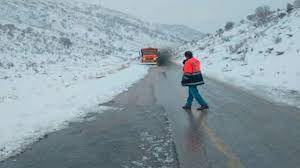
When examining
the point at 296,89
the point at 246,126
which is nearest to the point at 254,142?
the point at 246,126

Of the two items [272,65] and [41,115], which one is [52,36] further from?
[41,115]

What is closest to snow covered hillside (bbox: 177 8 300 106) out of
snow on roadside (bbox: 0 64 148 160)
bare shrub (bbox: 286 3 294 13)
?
bare shrub (bbox: 286 3 294 13)

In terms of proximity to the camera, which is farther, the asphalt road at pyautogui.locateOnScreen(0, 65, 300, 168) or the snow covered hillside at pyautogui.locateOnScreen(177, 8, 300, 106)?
the snow covered hillside at pyautogui.locateOnScreen(177, 8, 300, 106)

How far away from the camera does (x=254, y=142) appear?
595 centimetres

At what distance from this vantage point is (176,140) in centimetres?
630

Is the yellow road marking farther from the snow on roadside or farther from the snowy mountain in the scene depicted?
the snowy mountain

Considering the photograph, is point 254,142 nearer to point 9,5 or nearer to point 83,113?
Answer: point 83,113

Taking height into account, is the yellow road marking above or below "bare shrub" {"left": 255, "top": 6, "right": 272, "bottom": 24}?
below

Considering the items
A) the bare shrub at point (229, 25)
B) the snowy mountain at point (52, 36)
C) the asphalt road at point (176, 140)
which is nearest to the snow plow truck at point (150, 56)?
the snowy mountain at point (52, 36)

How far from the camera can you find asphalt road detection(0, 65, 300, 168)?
5145mm

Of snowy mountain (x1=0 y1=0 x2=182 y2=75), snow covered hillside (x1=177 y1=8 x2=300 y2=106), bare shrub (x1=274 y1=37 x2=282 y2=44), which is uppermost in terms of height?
snowy mountain (x1=0 y1=0 x2=182 y2=75)

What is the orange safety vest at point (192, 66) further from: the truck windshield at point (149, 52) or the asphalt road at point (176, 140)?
the truck windshield at point (149, 52)

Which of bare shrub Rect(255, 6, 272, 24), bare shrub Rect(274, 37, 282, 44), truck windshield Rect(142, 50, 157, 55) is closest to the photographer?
bare shrub Rect(274, 37, 282, 44)

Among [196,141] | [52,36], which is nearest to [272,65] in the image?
[196,141]
